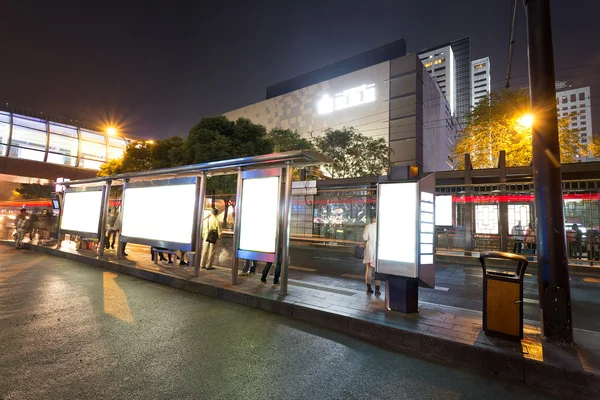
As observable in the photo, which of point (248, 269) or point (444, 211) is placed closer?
point (248, 269)

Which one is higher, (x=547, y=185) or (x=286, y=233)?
(x=547, y=185)

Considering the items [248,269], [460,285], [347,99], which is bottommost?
[460,285]

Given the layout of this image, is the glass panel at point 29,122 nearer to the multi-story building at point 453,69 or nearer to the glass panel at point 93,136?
the glass panel at point 93,136

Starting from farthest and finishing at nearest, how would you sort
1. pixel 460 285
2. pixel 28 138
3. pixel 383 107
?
1. pixel 383 107
2. pixel 28 138
3. pixel 460 285

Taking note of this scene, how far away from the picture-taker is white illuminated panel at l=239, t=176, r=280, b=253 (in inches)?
257

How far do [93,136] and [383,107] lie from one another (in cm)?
4051

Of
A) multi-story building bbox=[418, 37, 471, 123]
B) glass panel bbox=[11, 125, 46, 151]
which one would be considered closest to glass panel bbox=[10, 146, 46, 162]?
glass panel bbox=[11, 125, 46, 151]

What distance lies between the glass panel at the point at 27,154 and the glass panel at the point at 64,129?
3.59m

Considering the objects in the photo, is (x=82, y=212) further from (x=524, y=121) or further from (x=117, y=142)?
(x=117, y=142)

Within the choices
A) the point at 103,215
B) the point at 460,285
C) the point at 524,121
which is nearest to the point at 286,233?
the point at 460,285

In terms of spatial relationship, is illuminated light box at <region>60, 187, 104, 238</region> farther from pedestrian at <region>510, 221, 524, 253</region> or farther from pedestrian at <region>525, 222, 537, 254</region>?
pedestrian at <region>525, 222, 537, 254</region>

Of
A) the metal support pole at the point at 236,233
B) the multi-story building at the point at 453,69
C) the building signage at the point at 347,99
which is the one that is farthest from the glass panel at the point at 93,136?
the multi-story building at the point at 453,69

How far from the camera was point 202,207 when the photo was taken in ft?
25.4

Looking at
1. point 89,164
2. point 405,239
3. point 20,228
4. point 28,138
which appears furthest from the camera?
point 89,164
